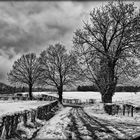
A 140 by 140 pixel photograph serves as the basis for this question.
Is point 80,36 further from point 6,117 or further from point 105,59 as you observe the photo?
point 6,117

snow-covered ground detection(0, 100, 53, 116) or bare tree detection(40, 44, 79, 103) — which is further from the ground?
bare tree detection(40, 44, 79, 103)

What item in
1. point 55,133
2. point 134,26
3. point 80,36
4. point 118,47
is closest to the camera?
point 55,133

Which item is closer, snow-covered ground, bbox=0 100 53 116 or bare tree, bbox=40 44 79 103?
snow-covered ground, bbox=0 100 53 116

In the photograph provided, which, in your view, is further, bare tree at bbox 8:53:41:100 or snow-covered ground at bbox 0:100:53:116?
bare tree at bbox 8:53:41:100

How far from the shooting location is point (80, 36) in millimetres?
20094

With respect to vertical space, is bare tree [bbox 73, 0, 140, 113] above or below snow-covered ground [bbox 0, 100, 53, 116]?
above

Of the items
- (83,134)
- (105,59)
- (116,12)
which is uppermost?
(116,12)

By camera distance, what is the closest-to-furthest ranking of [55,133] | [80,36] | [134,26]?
[55,133] < [134,26] < [80,36]

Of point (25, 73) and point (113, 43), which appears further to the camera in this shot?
point (25, 73)

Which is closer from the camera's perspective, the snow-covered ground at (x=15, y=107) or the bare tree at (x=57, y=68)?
the snow-covered ground at (x=15, y=107)

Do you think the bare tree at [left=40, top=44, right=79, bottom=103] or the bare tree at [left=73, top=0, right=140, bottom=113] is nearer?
the bare tree at [left=73, top=0, right=140, bottom=113]

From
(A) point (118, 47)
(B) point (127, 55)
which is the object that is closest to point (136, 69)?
(B) point (127, 55)

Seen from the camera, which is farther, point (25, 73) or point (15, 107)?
point (25, 73)

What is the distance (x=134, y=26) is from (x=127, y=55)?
2916 mm
